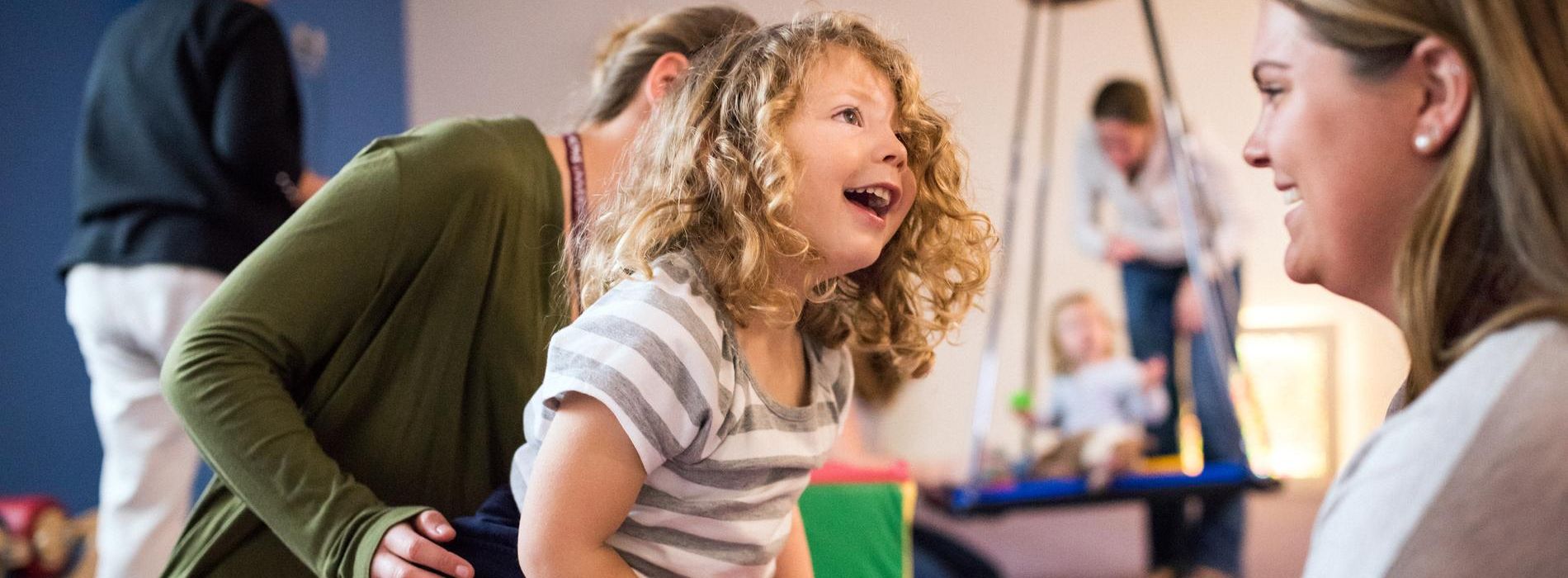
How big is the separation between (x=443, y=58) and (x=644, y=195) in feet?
7.77

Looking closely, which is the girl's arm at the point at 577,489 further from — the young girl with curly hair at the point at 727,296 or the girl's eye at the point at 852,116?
the girl's eye at the point at 852,116

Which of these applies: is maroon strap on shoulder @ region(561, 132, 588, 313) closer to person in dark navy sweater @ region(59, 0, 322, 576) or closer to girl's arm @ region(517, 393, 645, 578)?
girl's arm @ region(517, 393, 645, 578)

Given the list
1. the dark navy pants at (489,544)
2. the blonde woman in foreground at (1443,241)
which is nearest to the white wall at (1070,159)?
the dark navy pants at (489,544)

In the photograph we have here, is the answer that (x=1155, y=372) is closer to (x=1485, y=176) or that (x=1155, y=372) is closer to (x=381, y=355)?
(x=381, y=355)

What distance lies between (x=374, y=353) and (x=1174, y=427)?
2.97 meters

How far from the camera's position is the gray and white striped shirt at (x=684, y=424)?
0.78 meters

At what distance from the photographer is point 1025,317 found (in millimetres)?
3754

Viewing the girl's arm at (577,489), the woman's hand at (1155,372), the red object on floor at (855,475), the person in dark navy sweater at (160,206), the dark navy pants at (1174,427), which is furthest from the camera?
the woman's hand at (1155,372)

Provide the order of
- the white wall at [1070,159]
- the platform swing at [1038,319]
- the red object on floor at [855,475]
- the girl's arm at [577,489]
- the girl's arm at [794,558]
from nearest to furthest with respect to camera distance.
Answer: the girl's arm at [577,489], the girl's arm at [794,558], the red object on floor at [855,475], the platform swing at [1038,319], the white wall at [1070,159]

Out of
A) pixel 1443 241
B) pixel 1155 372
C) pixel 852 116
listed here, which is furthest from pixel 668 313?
pixel 1155 372

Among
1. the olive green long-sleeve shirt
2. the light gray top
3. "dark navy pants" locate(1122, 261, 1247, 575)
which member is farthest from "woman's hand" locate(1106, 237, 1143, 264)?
the light gray top

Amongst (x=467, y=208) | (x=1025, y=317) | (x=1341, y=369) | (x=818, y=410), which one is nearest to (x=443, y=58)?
(x=1025, y=317)

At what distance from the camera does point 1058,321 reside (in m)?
3.72

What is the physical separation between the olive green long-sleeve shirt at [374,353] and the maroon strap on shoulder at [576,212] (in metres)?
0.02
